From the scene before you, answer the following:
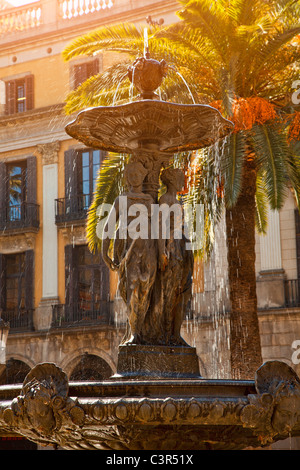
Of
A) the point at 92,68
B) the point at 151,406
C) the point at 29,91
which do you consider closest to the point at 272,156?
the point at 151,406

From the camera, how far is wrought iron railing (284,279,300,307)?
869 inches

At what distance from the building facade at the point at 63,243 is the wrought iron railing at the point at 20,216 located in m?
0.04

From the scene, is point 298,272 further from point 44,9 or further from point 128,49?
point 44,9

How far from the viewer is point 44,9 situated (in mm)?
27922

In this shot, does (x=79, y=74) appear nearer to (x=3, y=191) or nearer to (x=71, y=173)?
(x=71, y=173)

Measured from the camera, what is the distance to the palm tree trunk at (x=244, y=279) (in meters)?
13.5

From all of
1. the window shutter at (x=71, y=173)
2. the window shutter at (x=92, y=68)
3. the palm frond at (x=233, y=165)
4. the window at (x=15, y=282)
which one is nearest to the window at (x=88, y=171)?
the window shutter at (x=71, y=173)

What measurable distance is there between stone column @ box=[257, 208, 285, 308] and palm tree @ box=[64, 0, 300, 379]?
823 cm

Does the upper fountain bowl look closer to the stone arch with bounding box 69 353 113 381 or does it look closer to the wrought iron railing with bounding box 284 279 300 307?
the wrought iron railing with bounding box 284 279 300 307

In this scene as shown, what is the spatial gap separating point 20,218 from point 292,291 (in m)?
9.35

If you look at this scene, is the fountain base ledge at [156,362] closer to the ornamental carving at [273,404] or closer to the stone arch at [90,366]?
the ornamental carving at [273,404]

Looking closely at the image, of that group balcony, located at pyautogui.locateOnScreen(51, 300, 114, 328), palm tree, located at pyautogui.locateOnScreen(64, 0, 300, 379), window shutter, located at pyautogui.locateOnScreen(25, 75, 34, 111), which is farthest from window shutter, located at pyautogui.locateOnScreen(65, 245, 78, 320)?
palm tree, located at pyautogui.locateOnScreen(64, 0, 300, 379)

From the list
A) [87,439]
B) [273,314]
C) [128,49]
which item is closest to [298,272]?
[273,314]

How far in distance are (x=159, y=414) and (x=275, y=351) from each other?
55.4ft
